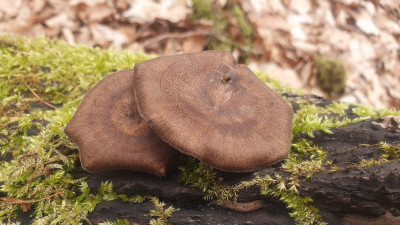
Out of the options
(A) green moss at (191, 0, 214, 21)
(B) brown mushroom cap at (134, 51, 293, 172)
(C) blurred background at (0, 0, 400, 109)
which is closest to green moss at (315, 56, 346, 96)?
(C) blurred background at (0, 0, 400, 109)

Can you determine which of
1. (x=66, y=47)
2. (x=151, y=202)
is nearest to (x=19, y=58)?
(x=66, y=47)

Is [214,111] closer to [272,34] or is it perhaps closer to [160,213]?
[160,213]

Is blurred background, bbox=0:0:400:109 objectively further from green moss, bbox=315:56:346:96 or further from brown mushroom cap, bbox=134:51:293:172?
brown mushroom cap, bbox=134:51:293:172

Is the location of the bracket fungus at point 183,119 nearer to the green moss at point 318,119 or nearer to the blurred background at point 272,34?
the green moss at point 318,119

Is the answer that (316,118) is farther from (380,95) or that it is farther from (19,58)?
(380,95)

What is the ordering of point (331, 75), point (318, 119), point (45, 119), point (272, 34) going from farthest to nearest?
point (272, 34) → point (331, 75) → point (45, 119) → point (318, 119)

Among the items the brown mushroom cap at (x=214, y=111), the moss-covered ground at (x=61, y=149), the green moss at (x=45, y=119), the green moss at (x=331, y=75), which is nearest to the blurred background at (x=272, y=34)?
the green moss at (x=331, y=75)

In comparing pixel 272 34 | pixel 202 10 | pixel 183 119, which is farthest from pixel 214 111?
pixel 272 34
